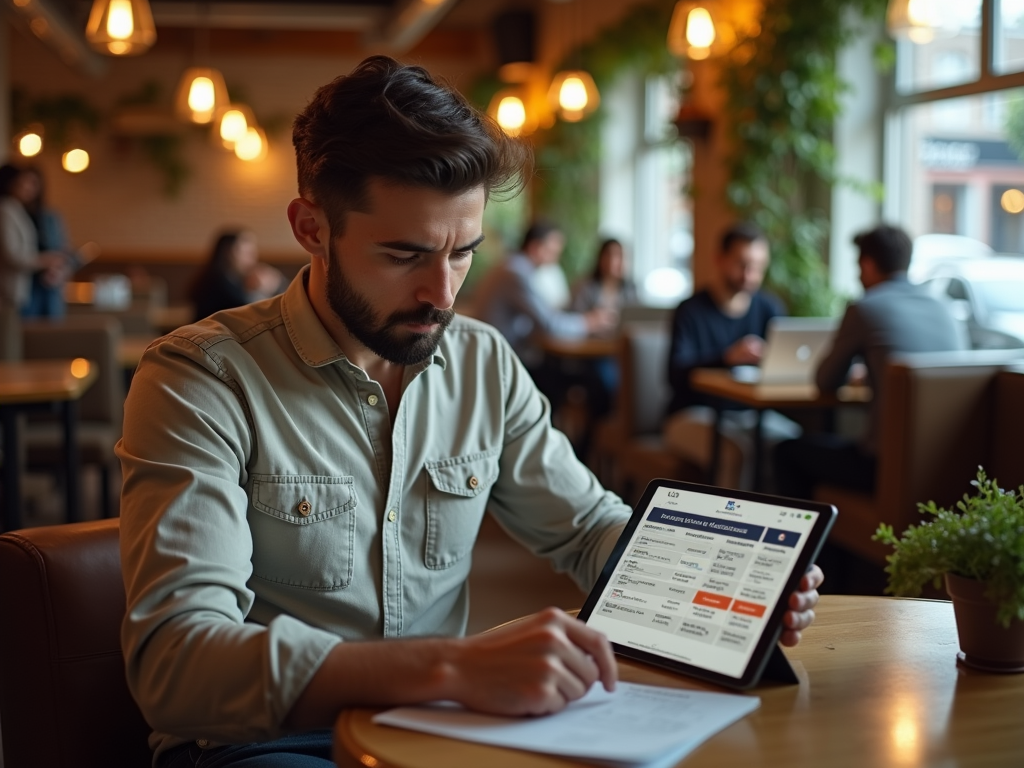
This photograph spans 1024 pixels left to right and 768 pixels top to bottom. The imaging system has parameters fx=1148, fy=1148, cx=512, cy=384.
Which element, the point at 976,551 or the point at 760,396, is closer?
the point at 976,551

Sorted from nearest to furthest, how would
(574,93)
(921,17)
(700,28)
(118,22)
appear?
(921,17)
(118,22)
(700,28)
(574,93)

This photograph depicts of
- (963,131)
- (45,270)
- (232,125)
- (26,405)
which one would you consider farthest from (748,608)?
(232,125)

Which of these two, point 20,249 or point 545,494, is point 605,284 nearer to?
point 20,249

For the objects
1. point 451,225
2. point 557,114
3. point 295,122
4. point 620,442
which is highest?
point 557,114

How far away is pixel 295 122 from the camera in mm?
1465

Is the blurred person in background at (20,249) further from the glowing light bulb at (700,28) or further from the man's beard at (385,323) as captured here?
the man's beard at (385,323)

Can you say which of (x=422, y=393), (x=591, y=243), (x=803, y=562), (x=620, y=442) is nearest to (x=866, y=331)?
(x=620, y=442)

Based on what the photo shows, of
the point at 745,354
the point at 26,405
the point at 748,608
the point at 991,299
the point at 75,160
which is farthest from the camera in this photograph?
the point at 75,160

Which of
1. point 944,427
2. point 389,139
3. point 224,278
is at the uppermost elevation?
point 389,139

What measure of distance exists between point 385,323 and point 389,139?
219mm

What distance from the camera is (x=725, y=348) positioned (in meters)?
4.88

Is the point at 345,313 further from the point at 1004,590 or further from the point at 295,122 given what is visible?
the point at 1004,590

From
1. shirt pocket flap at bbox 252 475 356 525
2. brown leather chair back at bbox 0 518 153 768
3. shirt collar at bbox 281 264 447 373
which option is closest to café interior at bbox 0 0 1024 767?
brown leather chair back at bbox 0 518 153 768

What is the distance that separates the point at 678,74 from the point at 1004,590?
23.2 feet
